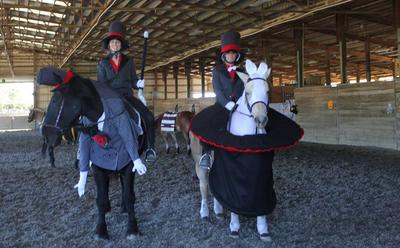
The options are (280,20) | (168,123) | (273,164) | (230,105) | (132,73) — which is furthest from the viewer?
(280,20)

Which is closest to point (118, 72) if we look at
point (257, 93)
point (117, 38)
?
point (117, 38)

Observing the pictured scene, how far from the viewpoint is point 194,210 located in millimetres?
4930

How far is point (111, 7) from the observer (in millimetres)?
11031

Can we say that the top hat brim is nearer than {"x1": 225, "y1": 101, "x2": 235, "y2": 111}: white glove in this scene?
No

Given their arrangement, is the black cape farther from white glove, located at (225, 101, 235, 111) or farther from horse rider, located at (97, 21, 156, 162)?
horse rider, located at (97, 21, 156, 162)

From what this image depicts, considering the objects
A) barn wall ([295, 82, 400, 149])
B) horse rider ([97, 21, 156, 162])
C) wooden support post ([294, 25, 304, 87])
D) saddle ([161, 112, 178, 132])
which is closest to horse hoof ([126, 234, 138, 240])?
horse rider ([97, 21, 156, 162])

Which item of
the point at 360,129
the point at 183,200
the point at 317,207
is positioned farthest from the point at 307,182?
the point at 360,129

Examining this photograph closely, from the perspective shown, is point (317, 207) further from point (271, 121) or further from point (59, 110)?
point (59, 110)

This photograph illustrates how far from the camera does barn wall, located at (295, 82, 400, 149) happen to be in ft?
35.2

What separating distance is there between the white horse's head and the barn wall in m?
8.30

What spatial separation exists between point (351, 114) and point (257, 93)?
965 cm

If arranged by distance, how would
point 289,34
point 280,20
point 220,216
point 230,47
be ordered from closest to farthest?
point 230,47
point 220,216
point 280,20
point 289,34

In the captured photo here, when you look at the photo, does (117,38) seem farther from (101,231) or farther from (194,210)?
(194,210)

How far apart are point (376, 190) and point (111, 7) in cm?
841
